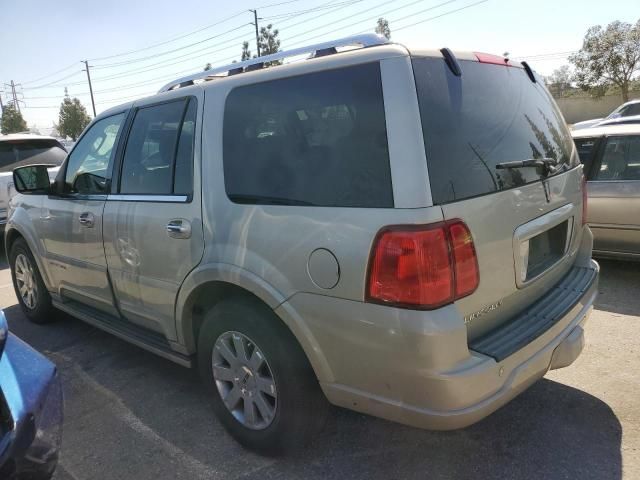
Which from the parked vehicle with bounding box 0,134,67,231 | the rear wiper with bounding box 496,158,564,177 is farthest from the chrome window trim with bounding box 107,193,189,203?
the parked vehicle with bounding box 0,134,67,231

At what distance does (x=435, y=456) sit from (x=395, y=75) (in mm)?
1834

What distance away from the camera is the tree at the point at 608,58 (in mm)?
29734

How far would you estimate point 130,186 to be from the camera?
3287 millimetres

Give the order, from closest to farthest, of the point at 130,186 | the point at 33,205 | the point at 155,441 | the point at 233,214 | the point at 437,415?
the point at 437,415, the point at 233,214, the point at 155,441, the point at 130,186, the point at 33,205

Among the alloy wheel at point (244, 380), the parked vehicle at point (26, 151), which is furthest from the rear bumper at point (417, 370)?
the parked vehicle at point (26, 151)

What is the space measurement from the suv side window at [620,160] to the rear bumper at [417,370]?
3610 millimetres

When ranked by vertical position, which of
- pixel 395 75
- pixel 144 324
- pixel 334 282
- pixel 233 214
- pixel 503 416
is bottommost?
pixel 503 416

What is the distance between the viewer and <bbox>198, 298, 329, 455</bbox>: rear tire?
237 cm

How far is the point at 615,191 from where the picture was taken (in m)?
5.00

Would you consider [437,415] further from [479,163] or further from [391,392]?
[479,163]

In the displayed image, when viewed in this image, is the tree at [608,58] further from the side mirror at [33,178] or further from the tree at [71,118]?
the tree at [71,118]

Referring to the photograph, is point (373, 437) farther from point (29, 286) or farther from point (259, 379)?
point (29, 286)

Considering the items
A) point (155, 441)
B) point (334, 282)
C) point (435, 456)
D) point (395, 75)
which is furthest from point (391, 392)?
point (155, 441)

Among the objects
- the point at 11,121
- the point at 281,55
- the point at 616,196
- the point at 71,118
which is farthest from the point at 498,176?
the point at 11,121
